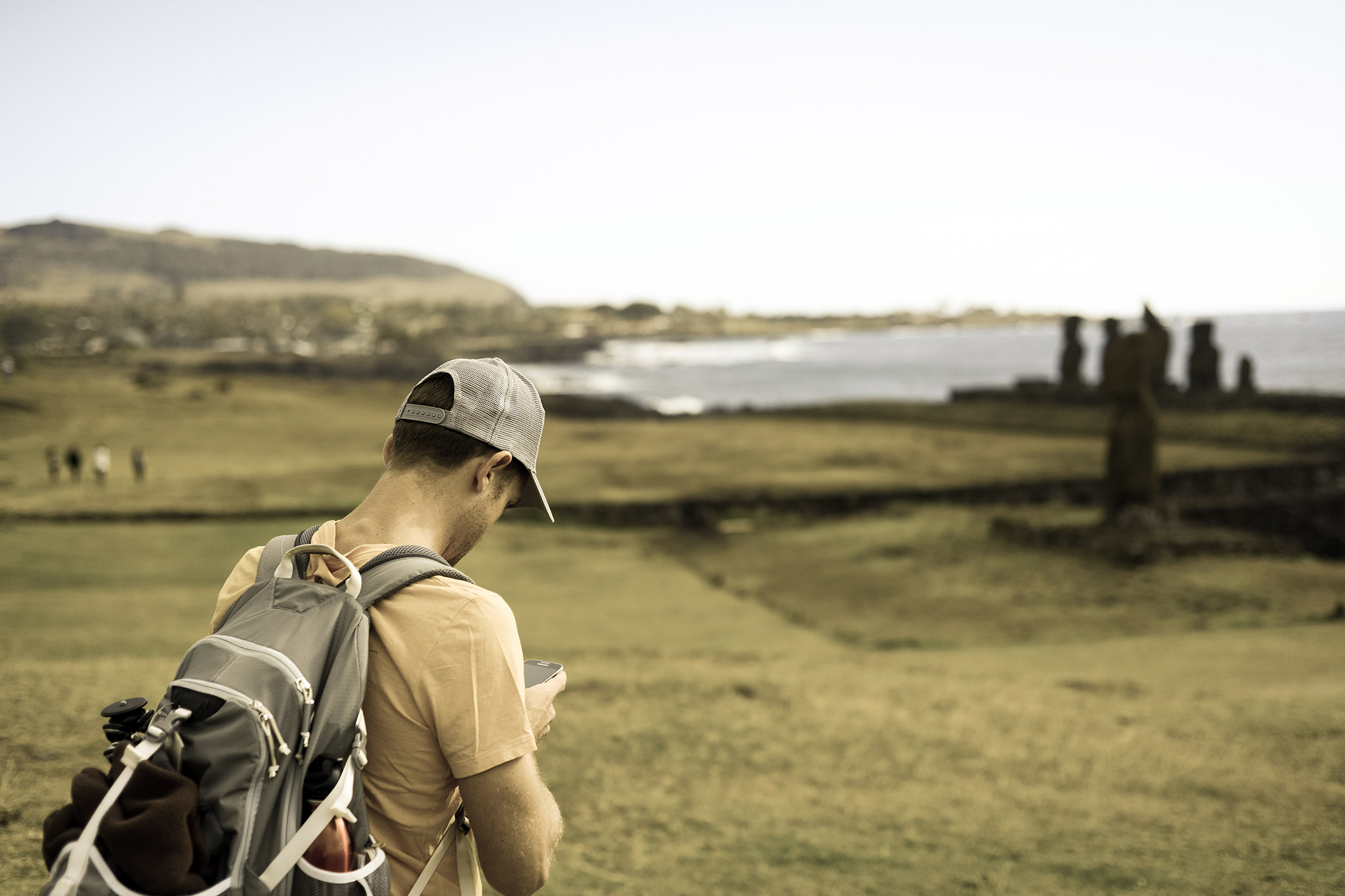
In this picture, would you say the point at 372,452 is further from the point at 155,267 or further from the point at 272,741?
the point at 155,267

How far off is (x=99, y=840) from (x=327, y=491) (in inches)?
920

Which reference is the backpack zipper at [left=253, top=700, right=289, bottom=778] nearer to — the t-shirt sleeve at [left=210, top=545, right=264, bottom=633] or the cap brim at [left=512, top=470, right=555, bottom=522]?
the t-shirt sleeve at [left=210, top=545, right=264, bottom=633]

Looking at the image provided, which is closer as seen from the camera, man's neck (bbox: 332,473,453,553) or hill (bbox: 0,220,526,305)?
man's neck (bbox: 332,473,453,553)

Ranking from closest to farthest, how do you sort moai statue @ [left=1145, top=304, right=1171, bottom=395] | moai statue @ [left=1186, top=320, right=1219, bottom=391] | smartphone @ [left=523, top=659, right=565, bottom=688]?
1. smartphone @ [left=523, top=659, right=565, bottom=688]
2. moai statue @ [left=1145, top=304, right=1171, bottom=395]
3. moai statue @ [left=1186, top=320, right=1219, bottom=391]

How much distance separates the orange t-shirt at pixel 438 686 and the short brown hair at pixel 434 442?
0.75 feet

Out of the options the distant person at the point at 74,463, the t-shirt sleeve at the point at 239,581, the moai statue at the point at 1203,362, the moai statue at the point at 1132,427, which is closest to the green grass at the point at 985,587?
the moai statue at the point at 1132,427

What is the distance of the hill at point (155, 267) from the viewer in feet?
110

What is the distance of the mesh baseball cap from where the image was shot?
77.0 inches

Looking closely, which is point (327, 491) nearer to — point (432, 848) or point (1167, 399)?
point (432, 848)

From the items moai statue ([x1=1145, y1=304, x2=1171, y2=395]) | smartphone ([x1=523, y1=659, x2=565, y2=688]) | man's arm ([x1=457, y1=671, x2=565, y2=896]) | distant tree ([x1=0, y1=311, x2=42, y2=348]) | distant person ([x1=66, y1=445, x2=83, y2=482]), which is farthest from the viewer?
distant tree ([x1=0, y1=311, x2=42, y2=348])

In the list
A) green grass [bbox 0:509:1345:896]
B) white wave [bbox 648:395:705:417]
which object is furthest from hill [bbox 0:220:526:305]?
white wave [bbox 648:395:705:417]

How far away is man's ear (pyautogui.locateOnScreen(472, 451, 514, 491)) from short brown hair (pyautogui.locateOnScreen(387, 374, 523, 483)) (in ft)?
0.04

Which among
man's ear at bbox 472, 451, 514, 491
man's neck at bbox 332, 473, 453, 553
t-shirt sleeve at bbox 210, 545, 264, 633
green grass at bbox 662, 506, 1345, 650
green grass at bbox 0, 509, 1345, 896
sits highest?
man's ear at bbox 472, 451, 514, 491

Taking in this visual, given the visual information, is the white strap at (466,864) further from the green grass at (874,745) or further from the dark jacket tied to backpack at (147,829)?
the green grass at (874,745)
